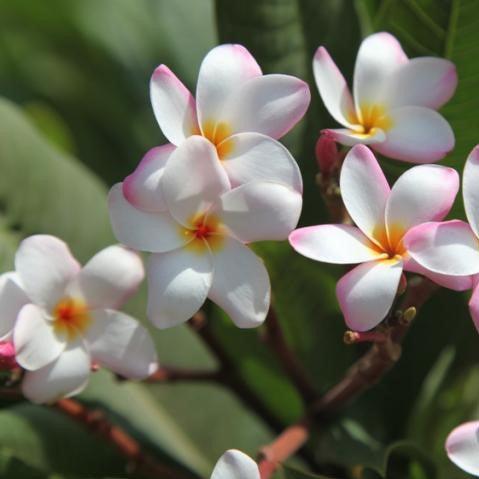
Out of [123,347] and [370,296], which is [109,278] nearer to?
[123,347]

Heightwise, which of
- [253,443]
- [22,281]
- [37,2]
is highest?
[22,281]

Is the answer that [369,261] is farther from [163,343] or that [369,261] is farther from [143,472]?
[163,343]

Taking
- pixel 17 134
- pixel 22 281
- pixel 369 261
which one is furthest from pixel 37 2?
pixel 369 261

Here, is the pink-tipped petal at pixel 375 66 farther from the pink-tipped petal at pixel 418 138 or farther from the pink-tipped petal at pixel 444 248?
the pink-tipped petal at pixel 444 248

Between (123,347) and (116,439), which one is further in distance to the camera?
(116,439)

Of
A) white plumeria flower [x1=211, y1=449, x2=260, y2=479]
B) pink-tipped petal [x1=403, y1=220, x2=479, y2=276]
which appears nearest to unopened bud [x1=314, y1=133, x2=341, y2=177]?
pink-tipped petal [x1=403, y1=220, x2=479, y2=276]

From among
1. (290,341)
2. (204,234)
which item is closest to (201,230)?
(204,234)

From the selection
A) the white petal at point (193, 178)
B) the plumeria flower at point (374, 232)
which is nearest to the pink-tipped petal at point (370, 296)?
the plumeria flower at point (374, 232)
